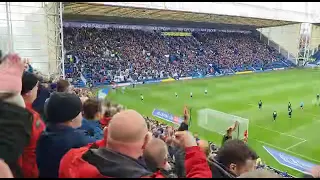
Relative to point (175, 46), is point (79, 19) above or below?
above

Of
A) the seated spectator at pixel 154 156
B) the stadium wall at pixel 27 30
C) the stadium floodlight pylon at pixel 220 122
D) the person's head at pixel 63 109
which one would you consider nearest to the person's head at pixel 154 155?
the seated spectator at pixel 154 156

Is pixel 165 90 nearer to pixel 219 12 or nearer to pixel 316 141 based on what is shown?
pixel 219 12

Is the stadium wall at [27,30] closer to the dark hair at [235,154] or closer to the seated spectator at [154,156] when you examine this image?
the seated spectator at [154,156]

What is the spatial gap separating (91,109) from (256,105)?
20.2 meters

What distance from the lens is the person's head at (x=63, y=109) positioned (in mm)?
2668

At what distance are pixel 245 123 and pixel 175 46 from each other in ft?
99.2

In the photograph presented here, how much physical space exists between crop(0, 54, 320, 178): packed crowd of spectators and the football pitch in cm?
1059

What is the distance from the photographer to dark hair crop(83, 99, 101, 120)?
4.19 metres

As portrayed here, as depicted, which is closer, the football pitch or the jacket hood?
the jacket hood

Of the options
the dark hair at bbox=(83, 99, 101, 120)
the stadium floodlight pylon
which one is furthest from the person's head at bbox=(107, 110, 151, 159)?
the stadium floodlight pylon

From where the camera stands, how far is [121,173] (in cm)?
196

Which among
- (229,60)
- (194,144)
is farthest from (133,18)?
(194,144)

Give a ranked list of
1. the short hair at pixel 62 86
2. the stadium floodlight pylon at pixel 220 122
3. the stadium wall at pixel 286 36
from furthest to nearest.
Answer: the stadium wall at pixel 286 36
the stadium floodlight pylon at pixel 220 122
the short hair at pixel 62 86

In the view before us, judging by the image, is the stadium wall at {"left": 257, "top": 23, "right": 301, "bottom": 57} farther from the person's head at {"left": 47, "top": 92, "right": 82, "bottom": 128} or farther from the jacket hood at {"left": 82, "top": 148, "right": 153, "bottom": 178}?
the jacket hood at {"left": 82, "top": 148, "right": 153, "bottom": 178}
